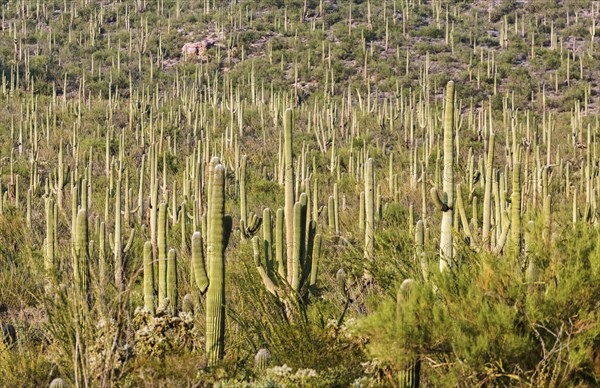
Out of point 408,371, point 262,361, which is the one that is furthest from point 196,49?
point 408,371

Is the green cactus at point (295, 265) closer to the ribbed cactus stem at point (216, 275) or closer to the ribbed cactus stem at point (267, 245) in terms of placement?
the ribbed cactus stem at point (267, 245)

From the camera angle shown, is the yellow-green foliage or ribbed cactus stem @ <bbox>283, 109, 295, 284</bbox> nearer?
the yellow-green foliage

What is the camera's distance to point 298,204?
5977mm

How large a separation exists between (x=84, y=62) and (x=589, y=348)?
107ft

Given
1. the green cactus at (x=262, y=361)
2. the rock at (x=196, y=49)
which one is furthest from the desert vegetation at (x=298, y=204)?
the rock at (x=196, y=49)

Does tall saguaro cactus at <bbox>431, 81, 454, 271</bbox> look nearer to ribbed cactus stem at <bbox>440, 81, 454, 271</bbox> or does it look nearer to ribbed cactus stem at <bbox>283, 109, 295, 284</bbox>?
ribbed cactus stem at <bbox>440, 81, 454, 271</bbox>

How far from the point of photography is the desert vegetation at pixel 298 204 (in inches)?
176

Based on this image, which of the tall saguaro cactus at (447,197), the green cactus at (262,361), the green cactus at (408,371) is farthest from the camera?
the tall saguaro cactus at (447,197)

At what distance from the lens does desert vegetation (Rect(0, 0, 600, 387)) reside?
4461 mm

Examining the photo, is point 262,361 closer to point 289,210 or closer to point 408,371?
point 408,371

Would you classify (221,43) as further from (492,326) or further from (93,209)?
(492,326)

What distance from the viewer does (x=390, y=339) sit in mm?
4309

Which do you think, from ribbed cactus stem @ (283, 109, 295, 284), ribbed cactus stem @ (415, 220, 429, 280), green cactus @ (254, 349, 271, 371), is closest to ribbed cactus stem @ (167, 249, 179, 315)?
ribbed cactus stem @ (283, 109, 295, 284)

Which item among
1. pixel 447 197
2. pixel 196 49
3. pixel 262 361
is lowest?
pixel 262 361
